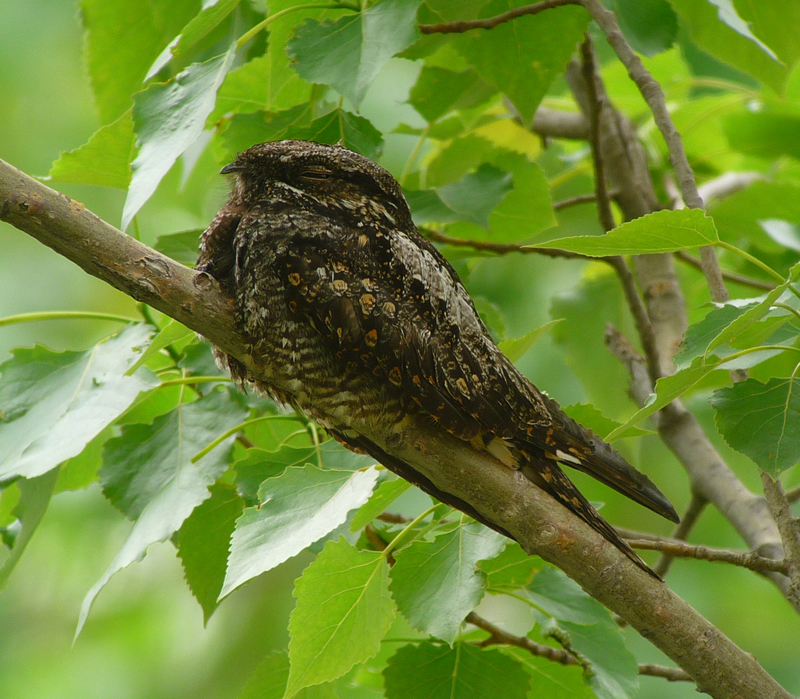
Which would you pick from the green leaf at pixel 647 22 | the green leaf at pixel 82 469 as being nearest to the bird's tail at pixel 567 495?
the green leaf at pixel 82 469

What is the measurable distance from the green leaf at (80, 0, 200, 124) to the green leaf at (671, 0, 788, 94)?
3.95 ft

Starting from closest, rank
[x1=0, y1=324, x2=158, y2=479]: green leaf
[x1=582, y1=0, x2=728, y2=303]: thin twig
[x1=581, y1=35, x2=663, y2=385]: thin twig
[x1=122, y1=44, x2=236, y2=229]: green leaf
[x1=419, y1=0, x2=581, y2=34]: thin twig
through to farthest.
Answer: [x1=122, y1=44, x2=236, y2=229]: green leaf, [x1=0, y1=324, x2=158, y2=479]: green leaf, [x1=582, y1=0, x2=728, y2=303]: thin twig, [x1=419, y1=0, x2=581, y2=34]: thin twig, [x1=581, y1=35, x2=663, y2=385]: thin twig

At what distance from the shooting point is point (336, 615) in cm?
130

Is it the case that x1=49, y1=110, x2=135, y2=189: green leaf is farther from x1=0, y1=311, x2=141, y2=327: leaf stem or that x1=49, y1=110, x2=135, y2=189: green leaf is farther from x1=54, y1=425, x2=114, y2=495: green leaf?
x1=54, y1=425, x2=114, y2=495: green leaf

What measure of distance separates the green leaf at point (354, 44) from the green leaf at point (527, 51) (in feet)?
1.24

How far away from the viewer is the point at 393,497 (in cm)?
130

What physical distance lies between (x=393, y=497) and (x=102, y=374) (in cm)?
60

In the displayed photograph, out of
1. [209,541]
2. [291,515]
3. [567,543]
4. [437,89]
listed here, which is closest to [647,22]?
[437,89]

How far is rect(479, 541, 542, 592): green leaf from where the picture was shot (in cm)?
146

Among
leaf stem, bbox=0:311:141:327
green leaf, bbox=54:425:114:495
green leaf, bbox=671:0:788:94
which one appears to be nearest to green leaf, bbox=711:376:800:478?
green leaf, bbox=671:0:788:94

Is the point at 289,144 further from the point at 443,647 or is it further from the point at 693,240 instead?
the point at 443,647

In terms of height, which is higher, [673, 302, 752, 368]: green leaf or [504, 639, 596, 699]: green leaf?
[673, 302, 752, 368]: green leaf

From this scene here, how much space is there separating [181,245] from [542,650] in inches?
44.0

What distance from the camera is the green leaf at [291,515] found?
1.19m
